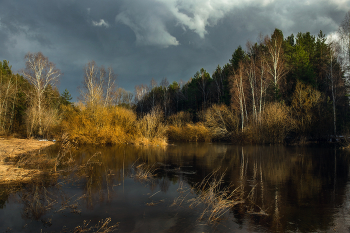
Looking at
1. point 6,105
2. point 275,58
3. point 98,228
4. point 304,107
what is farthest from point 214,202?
point 6,105

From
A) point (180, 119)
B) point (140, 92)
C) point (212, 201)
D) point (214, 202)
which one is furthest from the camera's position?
point (140, 92)

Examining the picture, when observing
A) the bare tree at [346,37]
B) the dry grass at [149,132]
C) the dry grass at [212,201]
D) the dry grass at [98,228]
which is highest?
the bare tree at [346,37]

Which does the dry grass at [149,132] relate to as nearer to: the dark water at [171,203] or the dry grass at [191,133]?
the dry grass at [191,133]

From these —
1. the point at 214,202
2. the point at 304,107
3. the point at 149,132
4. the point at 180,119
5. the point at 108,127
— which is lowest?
the point at 214,202

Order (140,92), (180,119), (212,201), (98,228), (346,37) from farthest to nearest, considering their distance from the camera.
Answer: (140,92) → (180,119) → (346,37) → (212,201) → (98,228)

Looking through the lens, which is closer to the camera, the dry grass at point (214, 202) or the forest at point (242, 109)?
the dry grass at point (214, 202)

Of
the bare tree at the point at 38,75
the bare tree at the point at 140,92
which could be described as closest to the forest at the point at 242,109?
the bare tree at the point at 38,75

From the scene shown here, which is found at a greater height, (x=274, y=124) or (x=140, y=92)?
(x=140, y=92)

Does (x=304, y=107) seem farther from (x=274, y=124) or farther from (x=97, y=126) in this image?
(x=97, y=126)

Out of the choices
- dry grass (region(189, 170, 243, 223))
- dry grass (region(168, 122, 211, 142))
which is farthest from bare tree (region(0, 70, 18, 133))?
dry grass (region(189, 170, 243, 223))

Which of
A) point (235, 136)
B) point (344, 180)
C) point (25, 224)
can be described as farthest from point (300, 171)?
point (235, 136)

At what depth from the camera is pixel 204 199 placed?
652 centimetres

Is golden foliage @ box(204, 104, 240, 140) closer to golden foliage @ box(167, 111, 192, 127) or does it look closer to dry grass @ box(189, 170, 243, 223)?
golden foliage @ box(167, 111, 192, 127)

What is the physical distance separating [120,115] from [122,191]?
2105 cm
